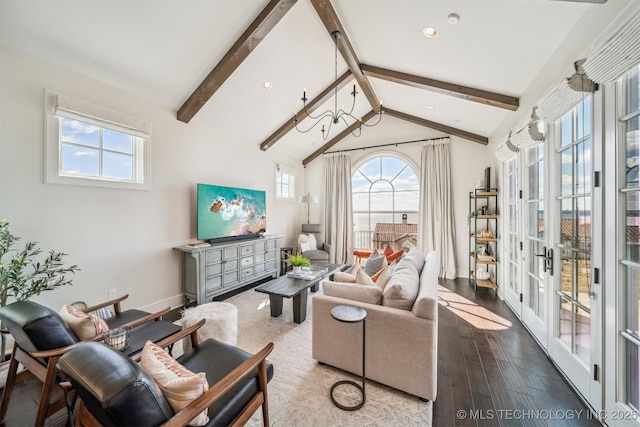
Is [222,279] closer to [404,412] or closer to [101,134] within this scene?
[101,134]

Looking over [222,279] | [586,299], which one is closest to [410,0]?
[586,299]

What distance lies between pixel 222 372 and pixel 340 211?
4.66m

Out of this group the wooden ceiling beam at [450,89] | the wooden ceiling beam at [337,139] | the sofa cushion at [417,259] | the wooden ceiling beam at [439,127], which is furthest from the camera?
the wooden ceiling beam at [337,139]

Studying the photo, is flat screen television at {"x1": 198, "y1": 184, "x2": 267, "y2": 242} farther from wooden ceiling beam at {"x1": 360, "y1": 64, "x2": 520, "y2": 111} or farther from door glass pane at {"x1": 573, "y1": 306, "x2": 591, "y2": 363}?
door glass pane at {"x1": 573, "y1": 306, "x2": 591, "y2": 363}

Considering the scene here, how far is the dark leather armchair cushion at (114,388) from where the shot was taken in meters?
0.80

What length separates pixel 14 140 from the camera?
207 centimetres

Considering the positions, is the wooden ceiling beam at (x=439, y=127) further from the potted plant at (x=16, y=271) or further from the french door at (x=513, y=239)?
the potted plant at (x=16, y=271)

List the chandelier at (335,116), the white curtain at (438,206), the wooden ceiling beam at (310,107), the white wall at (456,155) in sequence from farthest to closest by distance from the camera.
Result: the white curtain at (438,206), the white wall at (456,155), the wooden ceiling beam at (310,107), the chandelier at (335,116)

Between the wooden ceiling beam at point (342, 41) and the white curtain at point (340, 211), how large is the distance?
1.89m

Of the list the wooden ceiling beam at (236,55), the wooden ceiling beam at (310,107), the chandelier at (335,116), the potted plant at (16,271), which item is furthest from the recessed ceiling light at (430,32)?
the potted plant at (16,271)

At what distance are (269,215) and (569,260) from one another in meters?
4.51

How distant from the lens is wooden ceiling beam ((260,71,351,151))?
13.0 ft

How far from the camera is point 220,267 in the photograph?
3488 millimetres

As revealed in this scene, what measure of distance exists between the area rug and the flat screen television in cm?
178
